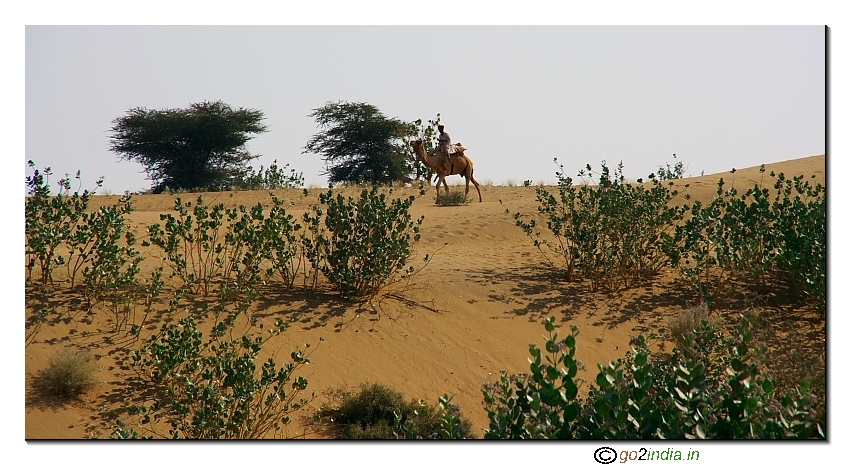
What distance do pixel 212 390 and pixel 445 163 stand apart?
547 inches

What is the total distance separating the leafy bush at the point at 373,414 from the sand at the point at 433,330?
0.81ft

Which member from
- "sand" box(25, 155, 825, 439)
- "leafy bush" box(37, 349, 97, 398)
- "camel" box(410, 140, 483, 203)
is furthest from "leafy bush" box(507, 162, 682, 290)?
"camel" box(410, 140, 483, 203)

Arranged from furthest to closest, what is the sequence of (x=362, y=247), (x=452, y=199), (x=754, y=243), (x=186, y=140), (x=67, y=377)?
(x=186, y=140)
(x=452, y=199)
(x=754, y=243)
(x=362, y=247)
(x=67, y=377)

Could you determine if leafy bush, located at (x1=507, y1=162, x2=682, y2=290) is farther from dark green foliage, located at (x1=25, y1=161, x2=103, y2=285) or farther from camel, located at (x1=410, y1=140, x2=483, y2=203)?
camel, located at (x1=410, y1=140, x2=483, y2=203)

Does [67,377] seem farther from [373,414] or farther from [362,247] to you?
[362,247]

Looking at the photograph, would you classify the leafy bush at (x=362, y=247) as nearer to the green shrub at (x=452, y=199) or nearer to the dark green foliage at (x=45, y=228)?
the dark green foliage at (x=45, y=228)

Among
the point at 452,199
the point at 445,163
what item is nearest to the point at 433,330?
the point at 452,199

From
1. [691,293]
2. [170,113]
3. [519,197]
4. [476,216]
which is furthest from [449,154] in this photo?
[170,113]

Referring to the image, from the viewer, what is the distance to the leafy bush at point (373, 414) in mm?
7785

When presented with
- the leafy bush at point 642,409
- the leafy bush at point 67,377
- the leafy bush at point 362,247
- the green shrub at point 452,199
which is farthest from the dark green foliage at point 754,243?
the green shrub at point 452,199

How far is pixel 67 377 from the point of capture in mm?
7637

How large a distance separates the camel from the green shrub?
51 cm

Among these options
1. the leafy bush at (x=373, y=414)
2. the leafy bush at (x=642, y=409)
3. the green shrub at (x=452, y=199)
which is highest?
the green shrub at (x=452, y=199)

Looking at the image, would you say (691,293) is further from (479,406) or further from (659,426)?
(659,426)
